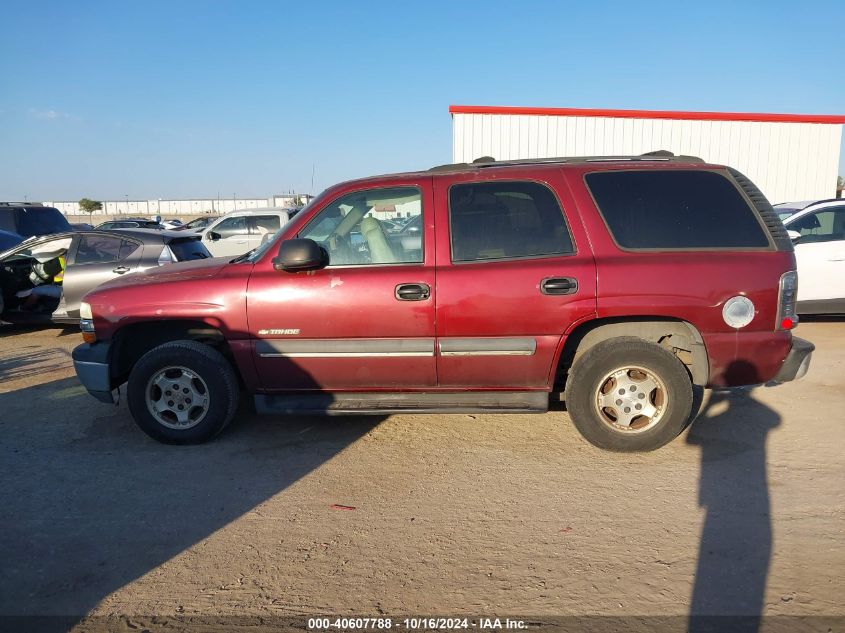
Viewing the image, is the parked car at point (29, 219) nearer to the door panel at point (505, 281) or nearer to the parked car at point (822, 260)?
the door panel at point (505, 281)

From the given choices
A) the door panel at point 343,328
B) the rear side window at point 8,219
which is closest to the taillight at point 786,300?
the door panel at point 343,328

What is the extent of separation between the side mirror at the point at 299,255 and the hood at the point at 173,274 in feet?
2.06

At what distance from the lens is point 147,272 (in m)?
4.94

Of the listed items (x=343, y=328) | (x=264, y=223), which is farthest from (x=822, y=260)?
(x=264, y=223)

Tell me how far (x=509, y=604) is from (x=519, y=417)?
2496 mm

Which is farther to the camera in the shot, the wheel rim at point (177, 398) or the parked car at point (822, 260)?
the parked car at point (822, 260)

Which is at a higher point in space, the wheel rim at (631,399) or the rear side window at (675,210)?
the rear side window at (675,210)

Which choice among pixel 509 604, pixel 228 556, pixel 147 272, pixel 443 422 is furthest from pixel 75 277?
pixel 509 604

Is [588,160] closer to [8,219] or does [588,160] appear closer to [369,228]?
[369,228]

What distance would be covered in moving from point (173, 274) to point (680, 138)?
16352 millimetres

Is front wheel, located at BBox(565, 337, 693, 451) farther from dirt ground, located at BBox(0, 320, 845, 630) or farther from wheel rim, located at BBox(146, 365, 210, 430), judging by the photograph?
wheel rim, located at BBox(146, 365, 210, 430)

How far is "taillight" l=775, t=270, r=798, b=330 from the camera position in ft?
13.3

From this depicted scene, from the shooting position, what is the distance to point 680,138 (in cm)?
1745

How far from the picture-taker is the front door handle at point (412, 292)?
4176 mm
